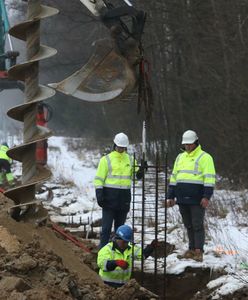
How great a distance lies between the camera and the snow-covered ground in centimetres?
731

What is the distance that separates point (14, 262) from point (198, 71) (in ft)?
47.7

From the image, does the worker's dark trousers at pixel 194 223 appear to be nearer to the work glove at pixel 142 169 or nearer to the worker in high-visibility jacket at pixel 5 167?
the work glove at pixel 142 169

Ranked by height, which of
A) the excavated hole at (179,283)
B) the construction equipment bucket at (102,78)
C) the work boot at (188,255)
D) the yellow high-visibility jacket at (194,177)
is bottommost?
the excavated hole at (179,283)

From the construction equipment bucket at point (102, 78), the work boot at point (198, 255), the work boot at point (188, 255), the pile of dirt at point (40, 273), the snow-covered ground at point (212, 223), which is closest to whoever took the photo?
the pile of dirt at point (40, 273)

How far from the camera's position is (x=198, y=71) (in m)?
19.1

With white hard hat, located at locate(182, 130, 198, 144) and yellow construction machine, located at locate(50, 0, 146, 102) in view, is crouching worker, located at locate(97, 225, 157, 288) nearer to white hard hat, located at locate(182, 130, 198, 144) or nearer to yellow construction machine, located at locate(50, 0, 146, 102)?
yellow construction machine, located at locate(50, 0, 146, 102)

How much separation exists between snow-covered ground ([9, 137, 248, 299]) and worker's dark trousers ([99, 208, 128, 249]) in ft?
2.91

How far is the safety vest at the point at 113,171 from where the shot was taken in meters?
8.66

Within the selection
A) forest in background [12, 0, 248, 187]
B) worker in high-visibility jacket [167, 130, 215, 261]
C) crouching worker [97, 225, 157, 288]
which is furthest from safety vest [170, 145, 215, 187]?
forest in background [12, 0, 248, 187]

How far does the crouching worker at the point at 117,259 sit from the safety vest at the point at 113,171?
64.2 inches

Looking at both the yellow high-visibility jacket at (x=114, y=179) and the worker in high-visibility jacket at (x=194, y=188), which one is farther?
the yellow high-visibility jacket at (x=114, y=179)

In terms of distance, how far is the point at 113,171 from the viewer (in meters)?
8.67

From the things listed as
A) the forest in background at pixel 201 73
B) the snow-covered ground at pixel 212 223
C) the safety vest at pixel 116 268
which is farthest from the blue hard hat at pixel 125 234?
the forest in background at pixel 201 73

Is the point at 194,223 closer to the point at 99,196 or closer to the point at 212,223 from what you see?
the point at 99,196
